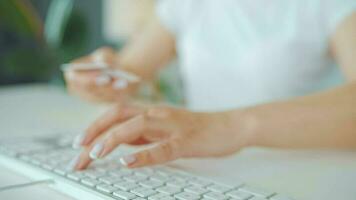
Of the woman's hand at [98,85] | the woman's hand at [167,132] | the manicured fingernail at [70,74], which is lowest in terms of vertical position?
the woman's hand at [167,132]

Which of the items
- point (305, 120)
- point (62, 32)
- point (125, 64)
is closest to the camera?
point (305, 120)

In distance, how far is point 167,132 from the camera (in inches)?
25.3

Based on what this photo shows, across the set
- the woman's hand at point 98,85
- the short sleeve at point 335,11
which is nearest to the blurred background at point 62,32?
the woman's hand at point 98,85

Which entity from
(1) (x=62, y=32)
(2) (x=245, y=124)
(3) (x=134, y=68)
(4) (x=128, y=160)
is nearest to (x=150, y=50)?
(3) (x=134, y=68)

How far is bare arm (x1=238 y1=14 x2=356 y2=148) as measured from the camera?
686 millimetres

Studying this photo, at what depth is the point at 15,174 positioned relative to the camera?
1.96ft

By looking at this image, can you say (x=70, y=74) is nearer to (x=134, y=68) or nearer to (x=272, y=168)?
(x=134, y=68)

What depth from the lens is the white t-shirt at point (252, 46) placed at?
3.43ft

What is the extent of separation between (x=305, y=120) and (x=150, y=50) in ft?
2.33

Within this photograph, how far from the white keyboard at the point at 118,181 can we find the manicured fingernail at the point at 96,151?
0.02m

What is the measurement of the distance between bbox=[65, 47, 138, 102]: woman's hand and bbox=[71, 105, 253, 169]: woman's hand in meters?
0.41

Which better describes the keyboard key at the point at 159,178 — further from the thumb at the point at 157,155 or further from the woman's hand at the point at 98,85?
the woman's hand at the point at 98,85

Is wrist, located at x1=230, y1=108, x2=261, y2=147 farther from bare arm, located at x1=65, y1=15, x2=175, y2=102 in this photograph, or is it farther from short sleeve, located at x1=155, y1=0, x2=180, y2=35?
short sleeve, located at x1=155, y1=0, x2=180, y2=35

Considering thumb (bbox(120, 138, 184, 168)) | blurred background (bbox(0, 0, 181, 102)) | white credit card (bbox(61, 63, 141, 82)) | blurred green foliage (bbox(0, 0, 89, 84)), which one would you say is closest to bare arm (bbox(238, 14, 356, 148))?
thumb (bbox(120, 138, 184, 168))
